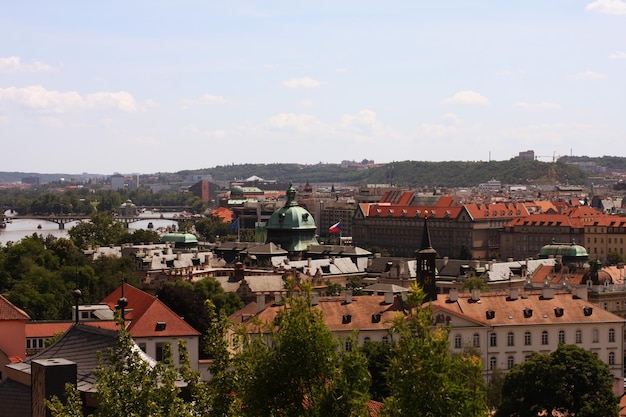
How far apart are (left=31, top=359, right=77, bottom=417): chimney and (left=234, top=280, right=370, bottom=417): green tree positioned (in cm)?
541

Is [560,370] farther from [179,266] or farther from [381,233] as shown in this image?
[381,233]

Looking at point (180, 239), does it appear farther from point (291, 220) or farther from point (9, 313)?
point (9, 313)

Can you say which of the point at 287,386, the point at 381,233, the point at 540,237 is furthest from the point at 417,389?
the point at 381,233

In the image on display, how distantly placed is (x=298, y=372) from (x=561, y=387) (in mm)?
22087

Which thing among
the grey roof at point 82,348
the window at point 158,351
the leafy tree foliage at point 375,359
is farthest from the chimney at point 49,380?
the window at point 158,351

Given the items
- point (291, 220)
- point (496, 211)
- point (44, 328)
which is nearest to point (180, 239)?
point (291, 220)

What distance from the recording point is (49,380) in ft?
109

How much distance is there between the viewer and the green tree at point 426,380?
2617cm

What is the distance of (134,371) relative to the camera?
29547mm

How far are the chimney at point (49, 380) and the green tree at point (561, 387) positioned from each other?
775 inches

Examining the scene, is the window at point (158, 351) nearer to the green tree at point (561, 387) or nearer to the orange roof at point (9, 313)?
the orange roof at point (9, 313)

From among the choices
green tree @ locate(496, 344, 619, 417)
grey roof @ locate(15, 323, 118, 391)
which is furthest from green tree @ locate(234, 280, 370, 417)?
green tree @ locate(496, 344, 619, 417)

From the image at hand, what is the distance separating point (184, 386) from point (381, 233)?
14940 centimetres

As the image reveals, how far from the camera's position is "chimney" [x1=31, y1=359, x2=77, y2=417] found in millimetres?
33281
